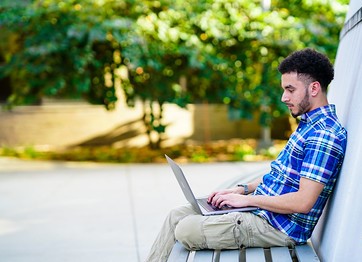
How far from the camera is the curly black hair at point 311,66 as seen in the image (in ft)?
11.7

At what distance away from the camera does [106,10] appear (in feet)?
38.8

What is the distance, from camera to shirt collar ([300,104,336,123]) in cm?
356

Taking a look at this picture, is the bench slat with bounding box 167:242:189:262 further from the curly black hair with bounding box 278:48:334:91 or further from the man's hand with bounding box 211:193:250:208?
the curly black hair with bounding box 278:48:334:91

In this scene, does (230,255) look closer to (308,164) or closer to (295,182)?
(295,182)

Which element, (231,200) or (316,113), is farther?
(231,200)

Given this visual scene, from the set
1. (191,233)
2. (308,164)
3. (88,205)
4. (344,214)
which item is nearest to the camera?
(344,214)

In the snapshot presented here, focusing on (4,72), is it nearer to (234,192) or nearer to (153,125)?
(153,125)

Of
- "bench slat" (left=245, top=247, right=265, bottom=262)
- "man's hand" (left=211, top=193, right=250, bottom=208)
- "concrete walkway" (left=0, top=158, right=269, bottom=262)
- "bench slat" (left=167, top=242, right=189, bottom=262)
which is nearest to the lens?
"bench slat" (left=245, top=247, right=265, bottom=262)

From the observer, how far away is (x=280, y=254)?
141 inches

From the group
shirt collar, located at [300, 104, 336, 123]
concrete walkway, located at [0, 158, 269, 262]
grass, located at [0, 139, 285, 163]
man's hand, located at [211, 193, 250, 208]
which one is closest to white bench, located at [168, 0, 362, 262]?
shirt collar, located at [300, 104, 336, 123]

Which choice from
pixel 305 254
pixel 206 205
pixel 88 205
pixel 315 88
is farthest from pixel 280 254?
pixel 88 205

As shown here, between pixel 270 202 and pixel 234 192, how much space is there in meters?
0.58

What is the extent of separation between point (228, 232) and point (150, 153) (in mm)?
9575

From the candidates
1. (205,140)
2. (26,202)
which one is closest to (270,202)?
(26,202)
